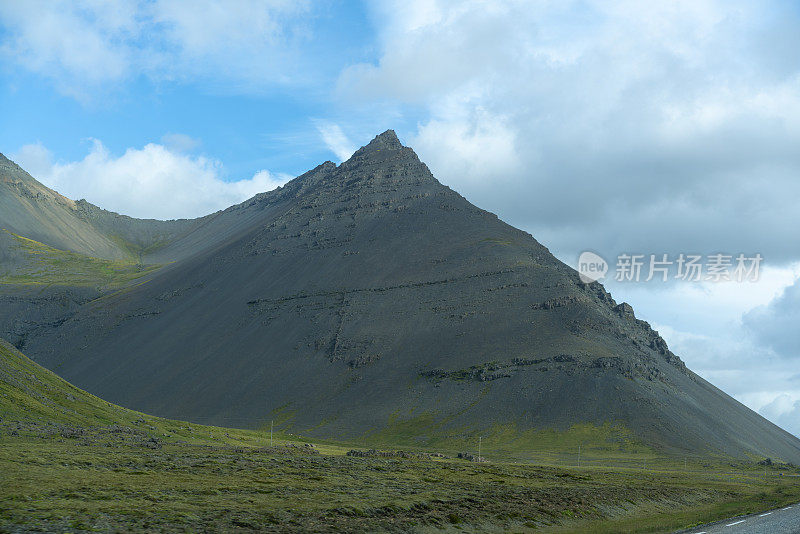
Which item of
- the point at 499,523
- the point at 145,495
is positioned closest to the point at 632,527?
the point at 499,523

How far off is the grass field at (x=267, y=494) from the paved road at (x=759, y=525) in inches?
113

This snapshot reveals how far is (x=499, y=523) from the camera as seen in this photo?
170 feet

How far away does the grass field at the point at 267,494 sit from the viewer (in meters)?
46.1

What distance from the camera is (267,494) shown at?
59.9m

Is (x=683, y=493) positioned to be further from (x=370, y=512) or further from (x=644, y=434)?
(x=644, y=434)

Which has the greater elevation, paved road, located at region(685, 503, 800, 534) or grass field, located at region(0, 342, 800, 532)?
paved road, located at region(685, 503, 800, 534)

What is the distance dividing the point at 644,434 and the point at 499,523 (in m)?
162

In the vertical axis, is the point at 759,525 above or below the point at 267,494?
above

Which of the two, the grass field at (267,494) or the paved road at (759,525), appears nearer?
the paved road at (759,525)

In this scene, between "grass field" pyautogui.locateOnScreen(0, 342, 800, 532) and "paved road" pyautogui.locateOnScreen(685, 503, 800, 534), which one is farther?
"grass field" pyautogui.locateOnScreen(0, 342, 800, 532)

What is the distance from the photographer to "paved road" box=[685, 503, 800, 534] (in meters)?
44.2

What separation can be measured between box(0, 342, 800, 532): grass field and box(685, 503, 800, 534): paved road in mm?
2875

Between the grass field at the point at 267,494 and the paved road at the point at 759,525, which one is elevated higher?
the paved road at the point at 759,525

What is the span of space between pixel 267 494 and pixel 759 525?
119ft
